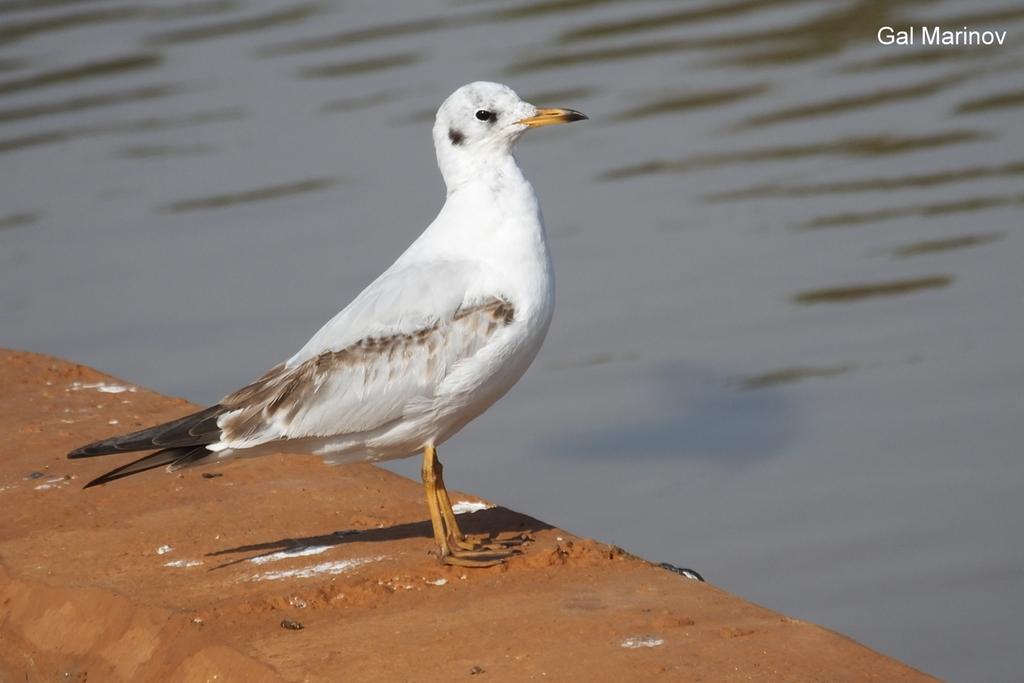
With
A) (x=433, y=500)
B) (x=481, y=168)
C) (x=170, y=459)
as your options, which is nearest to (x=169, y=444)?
(x=170, y=459)

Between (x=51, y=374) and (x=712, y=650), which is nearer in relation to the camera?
(x=712, y=650)

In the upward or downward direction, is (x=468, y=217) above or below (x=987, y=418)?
above

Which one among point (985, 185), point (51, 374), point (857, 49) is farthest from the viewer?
point (857, 49)

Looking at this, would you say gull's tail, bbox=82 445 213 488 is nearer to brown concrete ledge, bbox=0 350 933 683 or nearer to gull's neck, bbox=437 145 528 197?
brown concrete ledge, bbox=0 350 933 683

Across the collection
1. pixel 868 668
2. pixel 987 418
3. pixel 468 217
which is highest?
pixel 468 217

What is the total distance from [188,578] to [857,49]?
426 inches

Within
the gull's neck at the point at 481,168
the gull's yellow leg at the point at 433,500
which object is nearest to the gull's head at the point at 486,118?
the gull's neck at the point at 481,168

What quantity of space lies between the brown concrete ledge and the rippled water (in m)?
1.63

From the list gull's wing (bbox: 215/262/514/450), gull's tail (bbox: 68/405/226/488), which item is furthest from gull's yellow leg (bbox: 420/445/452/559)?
gull's tail (bbox: 68/405/226/488)

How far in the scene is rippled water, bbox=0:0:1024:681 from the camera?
7.29 m

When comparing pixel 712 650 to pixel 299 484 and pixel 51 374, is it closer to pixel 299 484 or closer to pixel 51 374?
pixel 299 484

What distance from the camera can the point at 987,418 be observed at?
7941 millimetres

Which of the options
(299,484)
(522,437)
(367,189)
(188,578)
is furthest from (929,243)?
(188,578)

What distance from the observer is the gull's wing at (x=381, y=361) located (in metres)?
5.32
